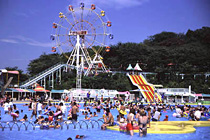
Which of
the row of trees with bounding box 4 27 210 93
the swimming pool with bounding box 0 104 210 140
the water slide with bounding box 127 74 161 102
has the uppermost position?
the row of trees with bounding box 4 27 210 93

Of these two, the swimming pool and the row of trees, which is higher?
the row of trees

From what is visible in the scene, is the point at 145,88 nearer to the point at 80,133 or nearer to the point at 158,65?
the point at 158,65

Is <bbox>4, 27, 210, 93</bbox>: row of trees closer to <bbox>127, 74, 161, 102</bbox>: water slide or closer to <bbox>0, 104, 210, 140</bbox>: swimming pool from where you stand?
<bbox>127, 74, 161, 102</bbox>: water slide

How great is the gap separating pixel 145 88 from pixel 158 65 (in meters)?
11.9

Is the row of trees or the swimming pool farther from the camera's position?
the row of trees

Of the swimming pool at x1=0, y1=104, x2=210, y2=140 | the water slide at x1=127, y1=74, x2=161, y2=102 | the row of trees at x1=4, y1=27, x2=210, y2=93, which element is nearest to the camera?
the swimming pool at x1=0, y1=104, x2=210, y2=140

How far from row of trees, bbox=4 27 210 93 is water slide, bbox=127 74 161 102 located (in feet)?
4.51

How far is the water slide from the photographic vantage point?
4034cm

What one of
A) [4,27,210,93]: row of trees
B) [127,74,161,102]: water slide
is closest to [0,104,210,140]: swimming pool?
[127,74,161,102]: water slide

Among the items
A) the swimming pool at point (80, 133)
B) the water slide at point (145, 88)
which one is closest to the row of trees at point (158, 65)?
the water slide at point (145, 88)

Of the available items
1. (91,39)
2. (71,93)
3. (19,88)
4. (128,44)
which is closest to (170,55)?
(128,44)

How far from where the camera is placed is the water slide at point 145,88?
40344mm

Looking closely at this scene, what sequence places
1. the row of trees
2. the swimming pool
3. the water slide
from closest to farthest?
the swimming pool → the water slide → the row of trees

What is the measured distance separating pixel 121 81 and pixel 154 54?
42.3 feet
